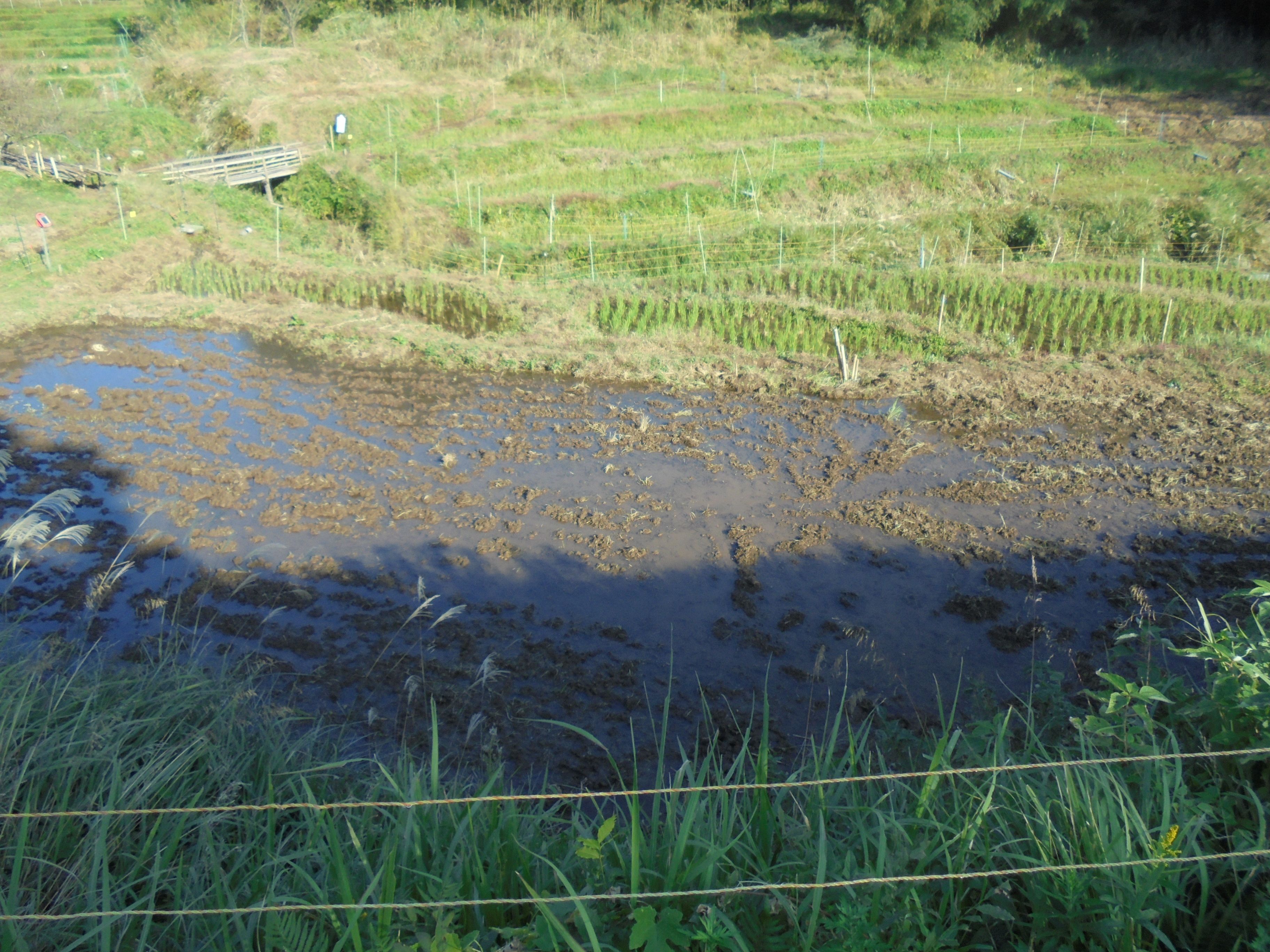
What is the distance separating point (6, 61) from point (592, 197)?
16517 millimetres

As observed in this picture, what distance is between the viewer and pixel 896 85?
2211 centimetres

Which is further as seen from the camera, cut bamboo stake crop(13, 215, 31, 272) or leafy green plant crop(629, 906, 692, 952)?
cut bamboo stake crop(13, 215, 31, 272)

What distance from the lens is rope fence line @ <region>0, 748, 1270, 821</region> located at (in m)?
2.46

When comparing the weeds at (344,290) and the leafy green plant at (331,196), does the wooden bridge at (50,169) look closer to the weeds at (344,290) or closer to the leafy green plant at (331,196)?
the leafy green plant at (331,196)

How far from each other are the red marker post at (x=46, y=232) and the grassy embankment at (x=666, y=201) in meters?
0.19

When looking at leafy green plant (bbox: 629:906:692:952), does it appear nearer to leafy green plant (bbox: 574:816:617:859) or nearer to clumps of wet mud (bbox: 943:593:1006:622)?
leafy green plant (bbox: 574:816:617:859)

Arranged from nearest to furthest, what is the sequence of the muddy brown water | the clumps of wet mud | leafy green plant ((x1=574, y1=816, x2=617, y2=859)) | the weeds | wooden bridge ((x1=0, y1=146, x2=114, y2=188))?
leafy green plant ((x1=574, y1=816, x2=617, y2=859)) → the muddy brown water → the clumps of wet mud → the weeds → wooden bridge ((x1=0, y1=146, x2=114, y2=188))

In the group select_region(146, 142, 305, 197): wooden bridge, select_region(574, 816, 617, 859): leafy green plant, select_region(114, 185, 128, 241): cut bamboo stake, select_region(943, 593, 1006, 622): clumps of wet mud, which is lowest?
select_region(943, 593, 1006, 622): clumps of wet mud

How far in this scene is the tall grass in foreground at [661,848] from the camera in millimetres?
2379

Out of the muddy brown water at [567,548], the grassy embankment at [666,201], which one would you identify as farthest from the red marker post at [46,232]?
the muddy brown water at [567,548]

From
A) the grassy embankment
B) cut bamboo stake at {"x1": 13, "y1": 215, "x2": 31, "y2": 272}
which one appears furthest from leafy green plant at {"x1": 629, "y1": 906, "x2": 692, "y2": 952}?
cut bamboo stake at {"x1": 13, "y1": 215, "x2": 31, "y2": 272}

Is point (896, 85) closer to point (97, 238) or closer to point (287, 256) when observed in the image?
point (287, 256)

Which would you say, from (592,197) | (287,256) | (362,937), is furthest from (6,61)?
(362,937)

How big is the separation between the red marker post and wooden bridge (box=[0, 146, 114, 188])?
179cm
